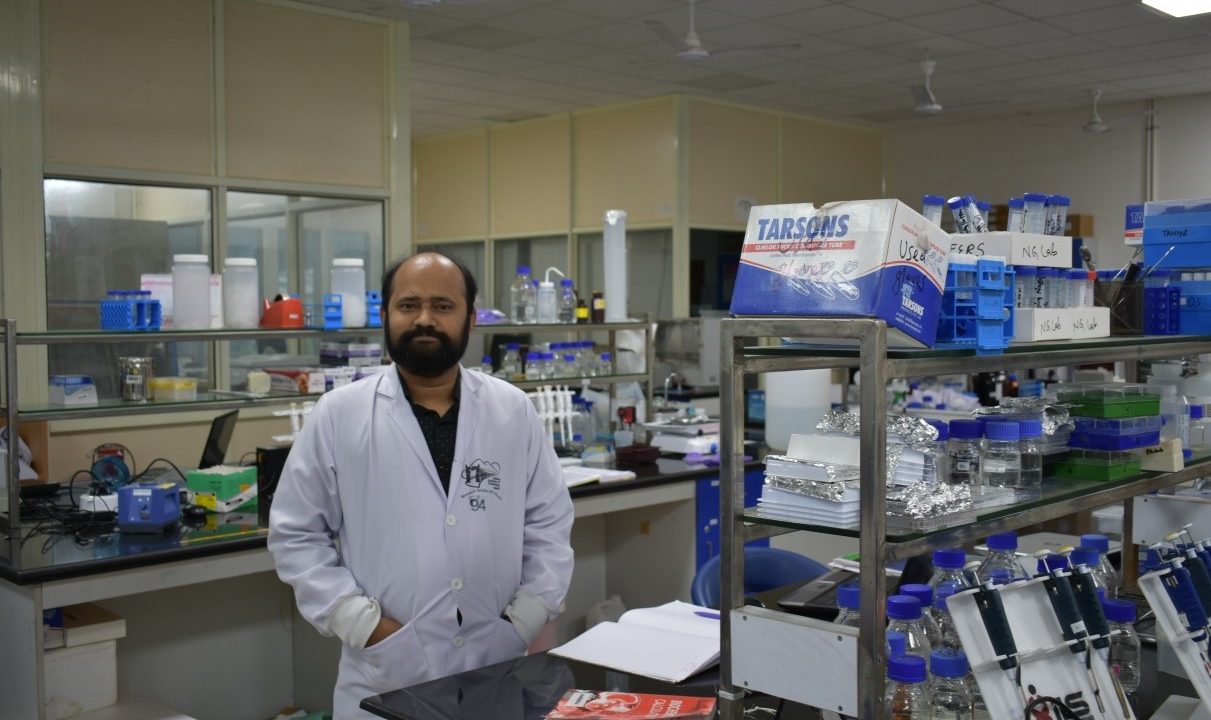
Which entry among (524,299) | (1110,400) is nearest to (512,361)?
(524,299)

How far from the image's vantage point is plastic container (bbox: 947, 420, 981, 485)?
177 centimetres

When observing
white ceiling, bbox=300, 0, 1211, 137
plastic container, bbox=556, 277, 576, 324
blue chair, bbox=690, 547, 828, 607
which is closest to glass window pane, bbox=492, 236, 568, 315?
white ceiling, bbox=300, 0, 1211, 137

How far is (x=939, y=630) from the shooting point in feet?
5.80

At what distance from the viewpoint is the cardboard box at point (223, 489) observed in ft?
11.0

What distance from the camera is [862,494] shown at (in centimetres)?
145

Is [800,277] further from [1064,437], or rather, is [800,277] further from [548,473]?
[548,473]

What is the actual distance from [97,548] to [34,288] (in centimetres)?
230

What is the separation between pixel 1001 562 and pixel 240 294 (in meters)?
2.45

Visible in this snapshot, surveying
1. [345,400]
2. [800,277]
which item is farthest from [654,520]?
[800,277]

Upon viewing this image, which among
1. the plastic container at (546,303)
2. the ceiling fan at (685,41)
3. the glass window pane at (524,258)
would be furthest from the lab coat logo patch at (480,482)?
the glass window pane at (524,258)

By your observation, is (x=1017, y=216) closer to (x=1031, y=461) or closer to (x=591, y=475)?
(x=1031, y=461)

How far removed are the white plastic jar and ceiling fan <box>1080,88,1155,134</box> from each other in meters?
5.86

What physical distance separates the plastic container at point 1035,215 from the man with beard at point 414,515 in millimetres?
1110

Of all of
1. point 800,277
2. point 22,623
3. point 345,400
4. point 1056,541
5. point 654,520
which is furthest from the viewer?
point 654,520
